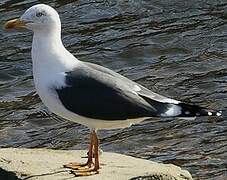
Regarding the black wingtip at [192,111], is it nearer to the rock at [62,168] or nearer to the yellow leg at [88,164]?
the rock at [62,168]

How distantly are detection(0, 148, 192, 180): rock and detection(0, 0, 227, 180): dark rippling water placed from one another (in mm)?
1338

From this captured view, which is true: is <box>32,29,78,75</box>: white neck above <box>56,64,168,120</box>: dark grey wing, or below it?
above

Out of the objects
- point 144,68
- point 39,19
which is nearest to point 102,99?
point 39,19

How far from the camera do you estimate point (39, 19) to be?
6.89 metres

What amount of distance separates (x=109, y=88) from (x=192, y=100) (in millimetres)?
3424

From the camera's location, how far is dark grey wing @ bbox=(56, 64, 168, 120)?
21.9 ft

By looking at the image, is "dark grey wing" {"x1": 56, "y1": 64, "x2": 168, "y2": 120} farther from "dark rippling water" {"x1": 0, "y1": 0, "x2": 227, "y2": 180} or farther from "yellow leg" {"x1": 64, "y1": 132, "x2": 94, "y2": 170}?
"dark rippling water" {"x1": 0, "y1": 0, "x2": 227, "y2": 180}

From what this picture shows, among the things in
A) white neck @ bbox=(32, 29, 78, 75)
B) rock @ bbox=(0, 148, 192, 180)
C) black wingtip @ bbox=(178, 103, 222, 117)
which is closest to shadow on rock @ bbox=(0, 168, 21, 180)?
rock @ bbox=(0, 148, 192, 180)

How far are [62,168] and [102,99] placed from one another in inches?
23.7

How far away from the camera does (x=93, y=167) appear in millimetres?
6828

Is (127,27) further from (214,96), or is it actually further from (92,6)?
(214,96)

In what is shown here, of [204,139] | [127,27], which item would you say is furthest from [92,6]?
[204,139]

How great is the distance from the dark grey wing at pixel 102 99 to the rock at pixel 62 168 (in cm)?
41

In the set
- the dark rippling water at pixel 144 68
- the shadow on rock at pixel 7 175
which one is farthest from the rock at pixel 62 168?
the dark rippling water at pixel 144 68
